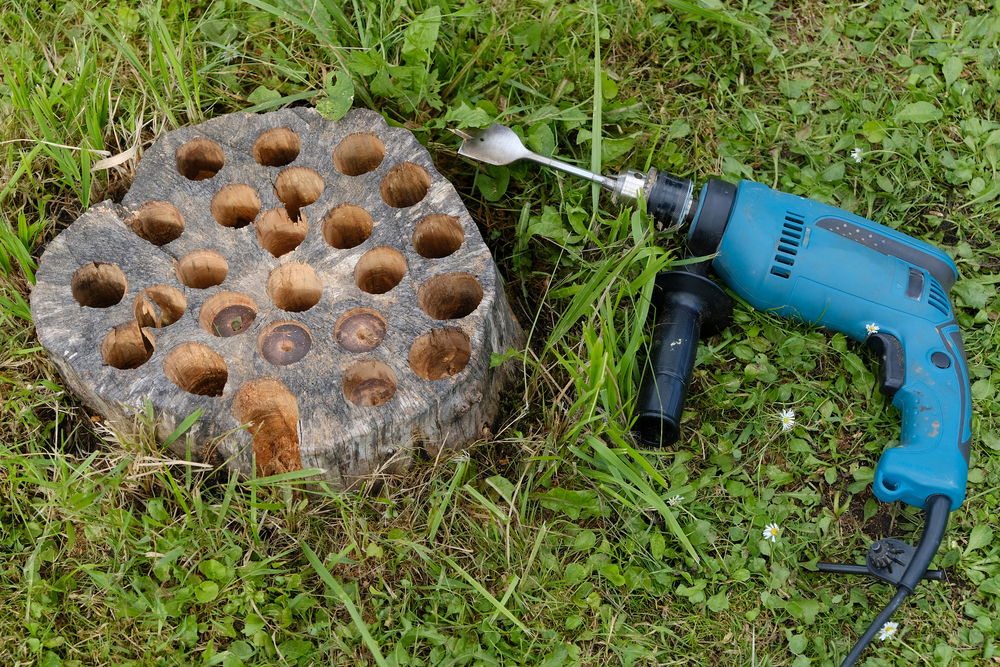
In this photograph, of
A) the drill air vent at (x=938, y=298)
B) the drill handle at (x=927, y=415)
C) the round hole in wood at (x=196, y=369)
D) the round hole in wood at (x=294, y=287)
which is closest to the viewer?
the round hole in wood at (x=196, y=369)

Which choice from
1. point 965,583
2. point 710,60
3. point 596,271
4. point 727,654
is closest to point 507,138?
point 596,271

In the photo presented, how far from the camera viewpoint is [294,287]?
1854 millimetres

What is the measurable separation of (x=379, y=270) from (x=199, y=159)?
0.64 metres

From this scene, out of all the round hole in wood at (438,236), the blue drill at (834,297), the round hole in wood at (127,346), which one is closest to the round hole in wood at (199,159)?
the round hole in wood at (127,346)

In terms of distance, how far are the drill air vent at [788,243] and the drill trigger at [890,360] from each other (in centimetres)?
34

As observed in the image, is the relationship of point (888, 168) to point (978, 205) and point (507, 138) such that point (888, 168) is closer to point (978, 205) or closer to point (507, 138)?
point (978, 205)

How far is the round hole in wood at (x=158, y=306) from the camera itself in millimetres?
1751

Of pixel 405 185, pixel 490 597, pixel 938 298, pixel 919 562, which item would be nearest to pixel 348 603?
pixel 490 597

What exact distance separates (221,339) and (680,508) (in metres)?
1.28

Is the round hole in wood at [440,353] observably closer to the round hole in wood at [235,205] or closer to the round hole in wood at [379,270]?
the round hole in wood at [379,270]

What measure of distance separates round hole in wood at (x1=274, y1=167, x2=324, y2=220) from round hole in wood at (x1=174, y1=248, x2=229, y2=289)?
0.23m

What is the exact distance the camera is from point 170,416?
165 cm

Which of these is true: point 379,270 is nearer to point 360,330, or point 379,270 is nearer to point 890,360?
point 360,330

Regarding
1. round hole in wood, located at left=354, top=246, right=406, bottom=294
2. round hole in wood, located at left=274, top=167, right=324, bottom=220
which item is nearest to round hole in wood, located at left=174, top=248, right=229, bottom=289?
round hole in wood, located at left=274, top=167, right=324, bottom=220
